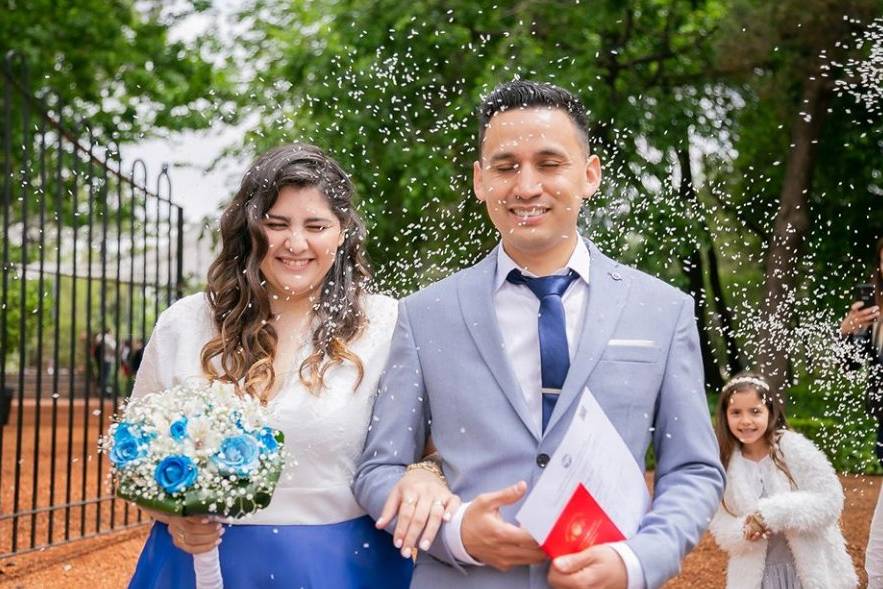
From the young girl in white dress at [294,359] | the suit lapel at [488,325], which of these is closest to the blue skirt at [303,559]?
the young girl in white dress at [294,359]

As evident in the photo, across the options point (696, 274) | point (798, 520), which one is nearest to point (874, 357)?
point (798, 520)

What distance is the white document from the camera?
Answer: 2.31 metres

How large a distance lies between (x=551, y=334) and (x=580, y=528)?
0.48m

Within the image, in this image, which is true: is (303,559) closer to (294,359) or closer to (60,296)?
(294,359)

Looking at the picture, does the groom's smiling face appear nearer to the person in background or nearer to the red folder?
the red folder

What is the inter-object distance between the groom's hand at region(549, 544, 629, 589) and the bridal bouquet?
0.89 meters

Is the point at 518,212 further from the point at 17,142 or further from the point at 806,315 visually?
the point at 17,142

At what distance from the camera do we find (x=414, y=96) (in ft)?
39.5

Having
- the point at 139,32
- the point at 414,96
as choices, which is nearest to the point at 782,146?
the point at 414,96

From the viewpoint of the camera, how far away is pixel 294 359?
3389 millimetres

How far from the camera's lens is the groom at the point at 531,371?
248 centimetres

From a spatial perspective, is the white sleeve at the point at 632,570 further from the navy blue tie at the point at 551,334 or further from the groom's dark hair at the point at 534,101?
the groom's dark hair at the point at 534,101

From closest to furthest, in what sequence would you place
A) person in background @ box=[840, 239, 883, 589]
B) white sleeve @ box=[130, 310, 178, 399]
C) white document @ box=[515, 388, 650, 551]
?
white document @ box=[515, 388, 650, 551] < white sleeve @ box=[130, 310, 178, 399] < person in background @ box=[840, 239, 883, 589]

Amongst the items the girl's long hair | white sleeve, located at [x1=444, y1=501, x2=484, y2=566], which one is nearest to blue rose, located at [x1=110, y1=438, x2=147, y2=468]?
white sleeve, located at [x1=444, y1=501, x2=484, y2=566]
